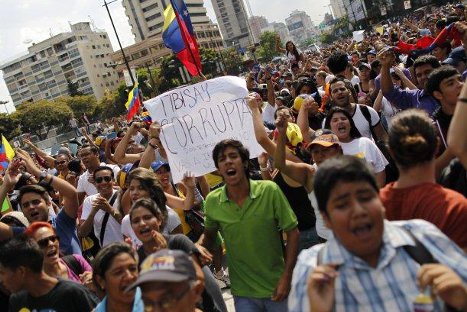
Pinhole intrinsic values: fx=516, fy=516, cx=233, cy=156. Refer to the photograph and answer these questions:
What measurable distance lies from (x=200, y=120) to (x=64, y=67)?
12721cm

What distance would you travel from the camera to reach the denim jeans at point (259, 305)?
3229mm

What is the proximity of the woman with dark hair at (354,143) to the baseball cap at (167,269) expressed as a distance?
195 cm

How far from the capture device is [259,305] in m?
3.30

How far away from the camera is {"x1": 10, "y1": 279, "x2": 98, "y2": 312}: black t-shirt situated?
2.96m

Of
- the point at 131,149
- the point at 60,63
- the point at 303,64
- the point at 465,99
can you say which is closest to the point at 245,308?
the point at 465,99

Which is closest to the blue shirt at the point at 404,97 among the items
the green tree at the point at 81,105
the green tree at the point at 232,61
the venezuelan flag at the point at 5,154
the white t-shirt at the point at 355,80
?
the white t-shirt at the point at 355,80

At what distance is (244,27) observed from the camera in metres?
186

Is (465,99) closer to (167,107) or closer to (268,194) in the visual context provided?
(268,194)

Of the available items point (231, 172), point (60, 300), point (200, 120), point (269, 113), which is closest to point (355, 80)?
point (269, 113)

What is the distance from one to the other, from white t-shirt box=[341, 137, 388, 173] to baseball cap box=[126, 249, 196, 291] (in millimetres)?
1963

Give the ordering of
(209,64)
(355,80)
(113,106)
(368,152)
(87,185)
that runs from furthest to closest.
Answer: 1. (113,106)
2. (209,64)
3. (355,80)
4. (87,185)
5. (368,152)

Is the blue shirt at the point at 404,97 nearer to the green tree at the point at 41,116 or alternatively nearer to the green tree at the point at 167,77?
the green tree at the point at 167,77

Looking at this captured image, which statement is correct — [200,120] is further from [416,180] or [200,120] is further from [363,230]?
[363,230]

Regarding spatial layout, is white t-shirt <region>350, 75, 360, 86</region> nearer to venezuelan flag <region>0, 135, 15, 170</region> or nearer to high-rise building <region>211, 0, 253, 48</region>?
venezuelan flag <region>0, 135, 15, 170</region>
